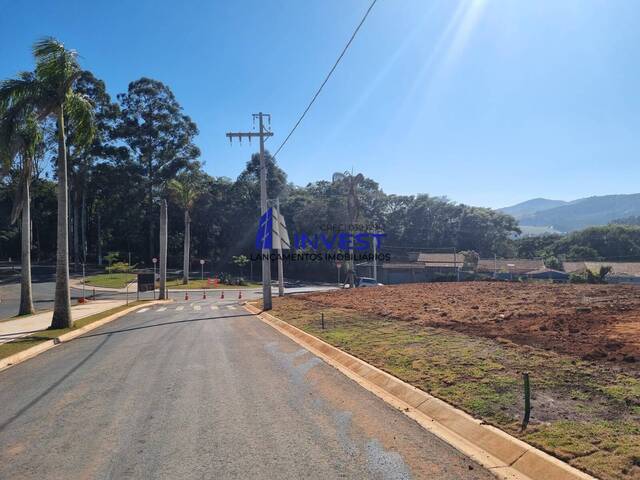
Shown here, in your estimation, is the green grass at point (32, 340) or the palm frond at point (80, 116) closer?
the green grass at point (32, 340)

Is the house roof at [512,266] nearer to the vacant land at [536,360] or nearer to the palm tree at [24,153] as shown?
the vacant land at [536,360]

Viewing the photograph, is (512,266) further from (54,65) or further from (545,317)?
(54,65)

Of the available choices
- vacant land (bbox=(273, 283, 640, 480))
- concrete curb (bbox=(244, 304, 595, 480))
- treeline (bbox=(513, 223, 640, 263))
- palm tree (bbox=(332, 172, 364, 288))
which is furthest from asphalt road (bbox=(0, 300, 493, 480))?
treeline (bbox=(513, 223, 640, 263))

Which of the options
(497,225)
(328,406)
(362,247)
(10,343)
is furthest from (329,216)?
(328,406)

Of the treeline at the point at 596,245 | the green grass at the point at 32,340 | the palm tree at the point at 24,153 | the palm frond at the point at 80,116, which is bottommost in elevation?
the green grass at the point at 32,340

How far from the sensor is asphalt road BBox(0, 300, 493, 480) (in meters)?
Result: 5.14

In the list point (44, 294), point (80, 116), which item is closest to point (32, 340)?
point (80, 116)

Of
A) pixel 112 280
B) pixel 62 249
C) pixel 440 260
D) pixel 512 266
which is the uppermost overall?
pixel 62 249

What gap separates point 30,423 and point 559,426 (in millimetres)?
6557

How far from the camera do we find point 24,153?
2128 cm

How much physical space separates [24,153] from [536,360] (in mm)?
20991

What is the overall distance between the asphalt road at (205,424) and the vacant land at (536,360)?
3.33 feet

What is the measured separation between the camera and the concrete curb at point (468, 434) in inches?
194

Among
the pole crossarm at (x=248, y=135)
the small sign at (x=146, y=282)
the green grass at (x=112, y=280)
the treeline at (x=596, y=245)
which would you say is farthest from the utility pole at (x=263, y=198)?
the treeline at (x=596, y=245)
